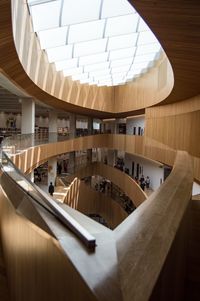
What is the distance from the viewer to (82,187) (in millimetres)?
25906

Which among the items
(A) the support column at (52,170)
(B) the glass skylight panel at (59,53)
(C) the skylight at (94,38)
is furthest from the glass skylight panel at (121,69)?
(A) the support column at (52,170)

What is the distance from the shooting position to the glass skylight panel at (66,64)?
1496 centimetres

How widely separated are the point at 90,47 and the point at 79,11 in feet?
13.6

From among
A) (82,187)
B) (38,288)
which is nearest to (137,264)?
(38,288)

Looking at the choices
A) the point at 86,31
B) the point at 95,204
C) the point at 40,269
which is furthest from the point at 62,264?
the point at 95,204

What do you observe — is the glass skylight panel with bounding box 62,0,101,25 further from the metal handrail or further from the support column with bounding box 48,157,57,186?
the support column with bounding box 48,157,57,186

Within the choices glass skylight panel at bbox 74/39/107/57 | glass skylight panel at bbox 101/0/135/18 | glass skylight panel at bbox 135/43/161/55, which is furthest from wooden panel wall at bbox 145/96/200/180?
glass skylight panel at bbox 74/39/107/57

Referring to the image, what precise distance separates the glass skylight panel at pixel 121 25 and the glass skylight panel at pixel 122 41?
77cm

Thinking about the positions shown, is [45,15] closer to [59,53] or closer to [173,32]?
[59,53]

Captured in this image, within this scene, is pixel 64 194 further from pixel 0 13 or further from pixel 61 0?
pixel 0 13

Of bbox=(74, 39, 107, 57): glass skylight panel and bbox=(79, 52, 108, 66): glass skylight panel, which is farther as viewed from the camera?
bbox=(79, 52, 108, 66): glass skylight panel

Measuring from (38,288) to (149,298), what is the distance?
1349 millimetres

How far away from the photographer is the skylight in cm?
989

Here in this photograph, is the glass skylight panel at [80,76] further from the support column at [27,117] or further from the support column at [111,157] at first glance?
the support column at [111,157]
